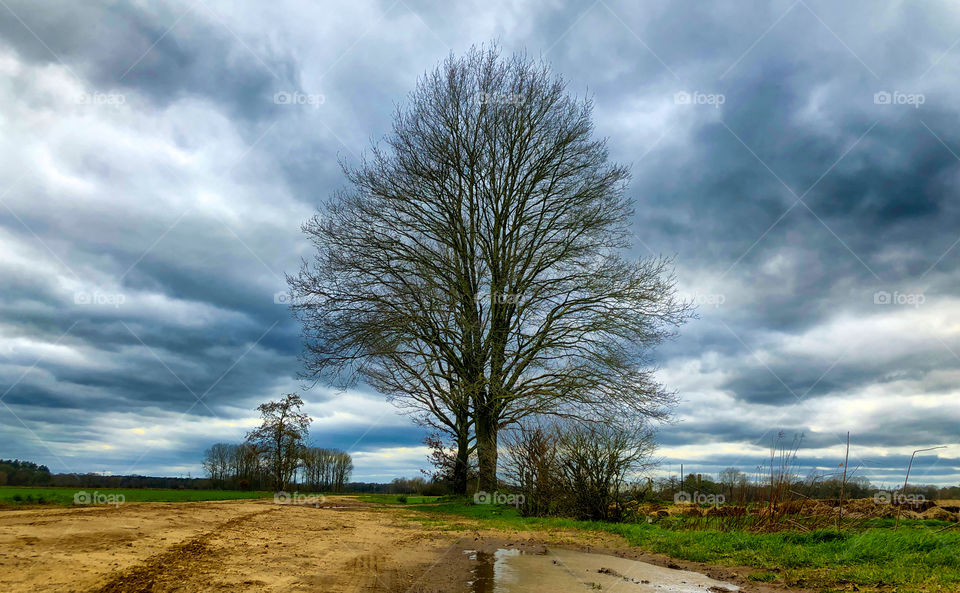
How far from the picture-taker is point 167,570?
20.0ft

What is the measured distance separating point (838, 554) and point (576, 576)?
3.92 meters

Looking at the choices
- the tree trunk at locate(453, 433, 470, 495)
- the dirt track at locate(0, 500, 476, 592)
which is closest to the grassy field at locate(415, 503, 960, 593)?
the dirt track at locate(0, 500, 476, 592)

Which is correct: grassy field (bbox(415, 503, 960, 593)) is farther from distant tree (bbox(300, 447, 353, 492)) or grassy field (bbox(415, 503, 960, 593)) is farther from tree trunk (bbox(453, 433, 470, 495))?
distant tree (bbox(300, 447, 353, 492))

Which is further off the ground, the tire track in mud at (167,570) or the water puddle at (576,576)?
the tire track in mud at (167,570)

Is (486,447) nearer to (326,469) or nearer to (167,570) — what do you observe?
(167,570)

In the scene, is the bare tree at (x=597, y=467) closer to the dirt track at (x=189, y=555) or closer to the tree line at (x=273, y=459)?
the dirt track at (x=189, y=555)

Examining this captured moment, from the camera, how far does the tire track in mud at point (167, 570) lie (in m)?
5.44

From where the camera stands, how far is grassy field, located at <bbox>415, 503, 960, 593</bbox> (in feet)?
21.2

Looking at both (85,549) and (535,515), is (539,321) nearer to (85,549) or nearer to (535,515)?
(535,515)

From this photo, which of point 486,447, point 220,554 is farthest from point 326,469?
A: point 220,554

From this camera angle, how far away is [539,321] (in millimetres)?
19469

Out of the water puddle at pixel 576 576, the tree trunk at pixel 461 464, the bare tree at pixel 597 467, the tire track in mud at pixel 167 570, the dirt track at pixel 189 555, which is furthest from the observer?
the tree trunk at pixel 461 464

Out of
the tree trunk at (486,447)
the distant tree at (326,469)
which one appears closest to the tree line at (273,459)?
the distant tree at (326,469)

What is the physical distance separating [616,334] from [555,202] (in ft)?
17.6
